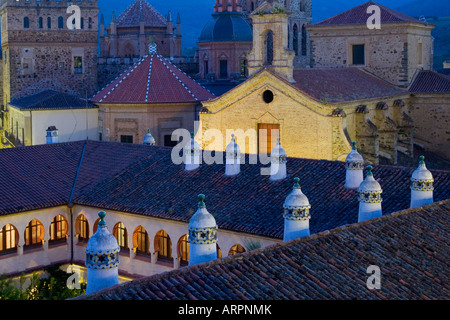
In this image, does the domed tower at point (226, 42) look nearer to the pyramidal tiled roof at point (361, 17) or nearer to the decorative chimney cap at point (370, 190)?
the pyramidal tiled roof at point (361, 17)

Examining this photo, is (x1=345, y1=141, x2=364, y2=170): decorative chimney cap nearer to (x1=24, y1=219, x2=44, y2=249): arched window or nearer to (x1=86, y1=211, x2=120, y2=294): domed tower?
(x1=86, y1=211, x2=120, y2=294): domed tower

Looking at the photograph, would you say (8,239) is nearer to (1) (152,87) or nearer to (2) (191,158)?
(2) (191,158)

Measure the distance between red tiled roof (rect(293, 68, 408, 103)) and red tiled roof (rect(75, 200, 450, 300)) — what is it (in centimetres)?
1562

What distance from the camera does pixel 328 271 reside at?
14.7m

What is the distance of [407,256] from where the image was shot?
16.3 meters

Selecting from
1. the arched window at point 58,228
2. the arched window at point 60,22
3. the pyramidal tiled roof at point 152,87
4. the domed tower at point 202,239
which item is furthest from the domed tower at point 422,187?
the arched window at point 60,22

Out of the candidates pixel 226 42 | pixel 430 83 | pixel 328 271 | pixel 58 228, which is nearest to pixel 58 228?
pixel 58 228

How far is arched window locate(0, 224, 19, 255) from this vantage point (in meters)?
25.4

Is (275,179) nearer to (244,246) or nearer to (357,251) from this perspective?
(244,246)

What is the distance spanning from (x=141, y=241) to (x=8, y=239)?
392 cm

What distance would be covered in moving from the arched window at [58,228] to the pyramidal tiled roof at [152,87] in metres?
14.3

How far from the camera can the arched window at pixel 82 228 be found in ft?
89.1

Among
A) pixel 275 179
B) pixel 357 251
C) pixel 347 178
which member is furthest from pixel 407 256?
pixel 275 179
